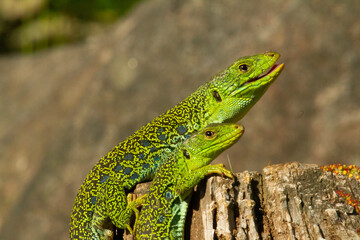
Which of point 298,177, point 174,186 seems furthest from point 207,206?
point 298,177

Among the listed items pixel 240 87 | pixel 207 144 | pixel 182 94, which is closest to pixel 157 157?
pixel 207 144

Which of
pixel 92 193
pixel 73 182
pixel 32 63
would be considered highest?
pixel 32 63

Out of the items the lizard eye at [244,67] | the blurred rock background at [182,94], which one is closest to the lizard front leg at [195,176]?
the lizard eye at [244,67]

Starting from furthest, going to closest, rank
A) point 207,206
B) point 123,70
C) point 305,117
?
point 123,70 → point 305,117 → point 207,206

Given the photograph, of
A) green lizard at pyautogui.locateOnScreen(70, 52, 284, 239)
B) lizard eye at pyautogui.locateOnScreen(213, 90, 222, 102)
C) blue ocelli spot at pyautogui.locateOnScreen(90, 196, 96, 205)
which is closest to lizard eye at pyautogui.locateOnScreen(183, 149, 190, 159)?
green lizard at pyautogui.locateOnScreen(70, 52, 284, 239)

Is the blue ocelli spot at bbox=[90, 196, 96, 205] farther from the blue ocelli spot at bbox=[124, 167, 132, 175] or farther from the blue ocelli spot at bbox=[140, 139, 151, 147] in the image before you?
the blue ocelli spot at bbox=[140, 139, 151, 147]

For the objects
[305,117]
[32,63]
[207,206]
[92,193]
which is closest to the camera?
[207,206]

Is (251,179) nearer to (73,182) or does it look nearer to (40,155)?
(73,182)
